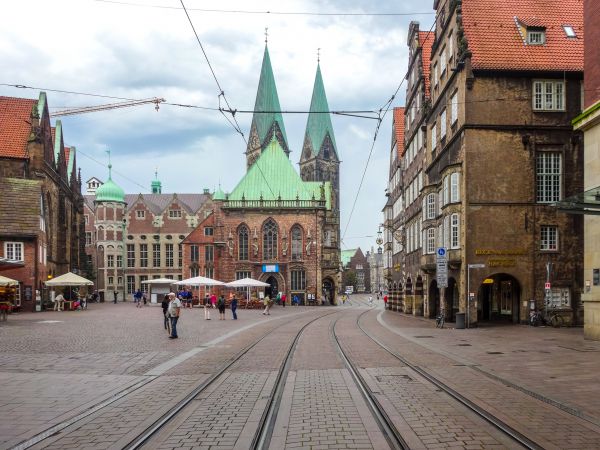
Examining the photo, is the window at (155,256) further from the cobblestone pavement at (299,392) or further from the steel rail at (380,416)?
the steel rail at (380,416)

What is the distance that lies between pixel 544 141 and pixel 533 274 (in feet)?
18.8

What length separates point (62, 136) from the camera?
63.7 metres

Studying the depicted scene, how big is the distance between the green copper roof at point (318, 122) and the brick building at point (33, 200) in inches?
2130

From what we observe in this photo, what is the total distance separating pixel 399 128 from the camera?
179 ft

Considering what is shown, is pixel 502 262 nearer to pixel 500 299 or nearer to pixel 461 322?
pixel 461 322

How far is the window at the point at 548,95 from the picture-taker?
2791 cm

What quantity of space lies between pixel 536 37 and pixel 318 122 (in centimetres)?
9042

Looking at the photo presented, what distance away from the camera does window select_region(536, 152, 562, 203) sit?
2788 cm

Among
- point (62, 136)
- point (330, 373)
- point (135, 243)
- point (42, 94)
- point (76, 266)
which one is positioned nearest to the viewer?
point (330, 373)

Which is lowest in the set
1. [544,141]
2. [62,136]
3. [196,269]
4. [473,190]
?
[196,269]

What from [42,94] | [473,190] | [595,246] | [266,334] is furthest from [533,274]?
[42,94]

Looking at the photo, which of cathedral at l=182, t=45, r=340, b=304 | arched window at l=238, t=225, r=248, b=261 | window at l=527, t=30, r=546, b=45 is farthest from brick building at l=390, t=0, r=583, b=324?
arched window at l=238, t=225, r=248, b=261

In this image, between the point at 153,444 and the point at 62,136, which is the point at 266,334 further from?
the point at 62,136

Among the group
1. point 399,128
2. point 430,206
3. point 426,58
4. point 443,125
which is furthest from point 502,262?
point 399,128
